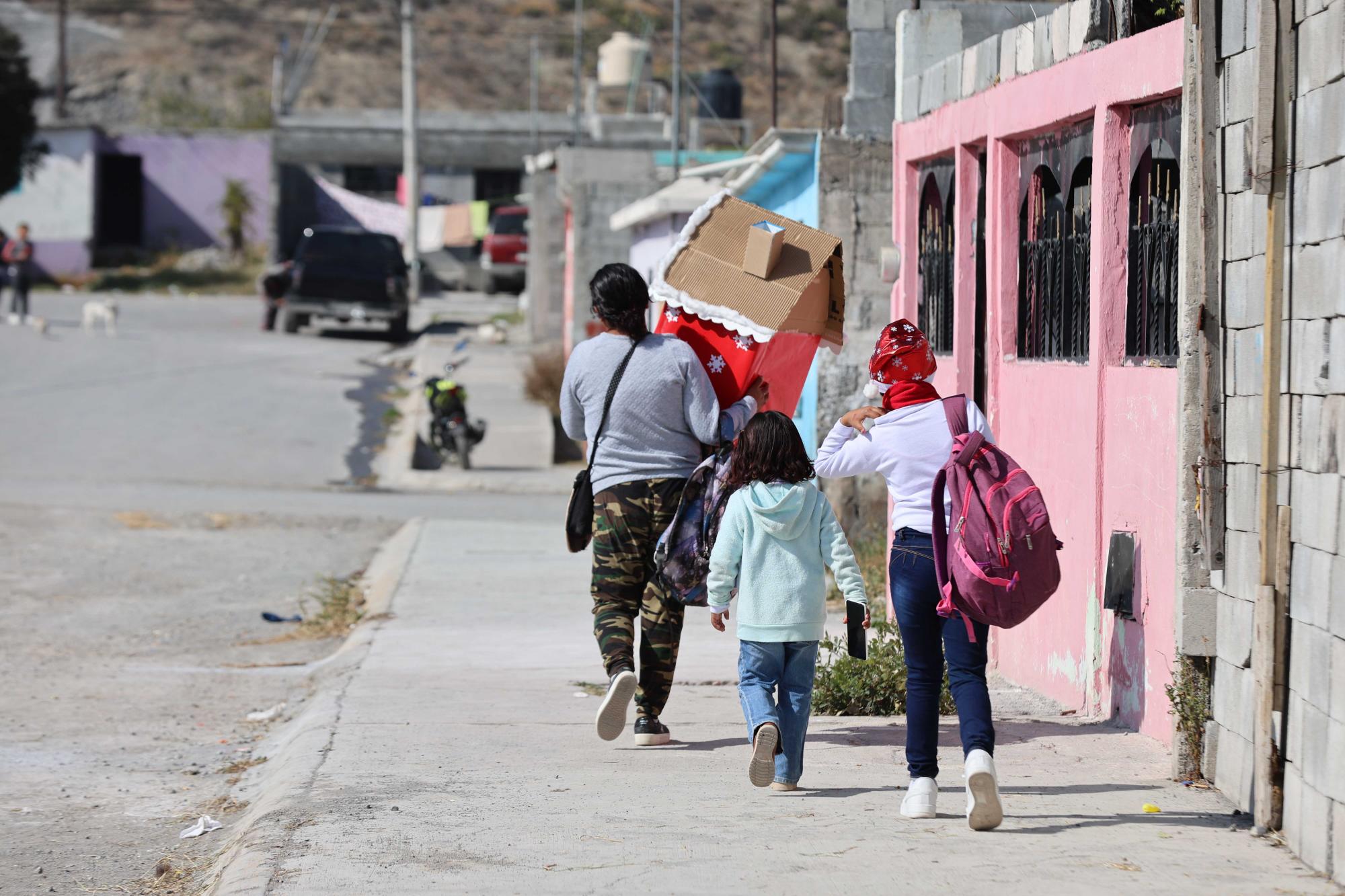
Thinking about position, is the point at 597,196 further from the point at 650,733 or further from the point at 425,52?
the point at 425,52

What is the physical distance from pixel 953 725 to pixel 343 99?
66388 mm

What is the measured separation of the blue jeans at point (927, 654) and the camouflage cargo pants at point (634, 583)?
120 centimetres

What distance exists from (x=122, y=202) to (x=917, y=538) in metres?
47.5

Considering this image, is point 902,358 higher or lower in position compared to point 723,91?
lower

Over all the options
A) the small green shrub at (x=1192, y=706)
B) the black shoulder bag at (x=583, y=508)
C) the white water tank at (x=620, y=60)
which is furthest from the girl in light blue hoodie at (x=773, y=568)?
the white water tank at (x=620, y=60)

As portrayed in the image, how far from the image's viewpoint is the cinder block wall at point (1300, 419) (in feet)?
14.2

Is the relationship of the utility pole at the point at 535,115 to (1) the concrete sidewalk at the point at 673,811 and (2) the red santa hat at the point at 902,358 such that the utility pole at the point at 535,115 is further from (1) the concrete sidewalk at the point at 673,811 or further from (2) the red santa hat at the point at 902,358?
(2) the red santa hat at the point at 902,358

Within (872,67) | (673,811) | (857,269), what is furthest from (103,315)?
(673,811)

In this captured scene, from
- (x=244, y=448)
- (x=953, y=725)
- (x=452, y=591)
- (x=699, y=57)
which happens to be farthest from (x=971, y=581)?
(x=699, y=57)

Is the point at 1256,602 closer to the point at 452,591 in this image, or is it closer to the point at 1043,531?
the point at 1043,531

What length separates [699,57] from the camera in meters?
77.6

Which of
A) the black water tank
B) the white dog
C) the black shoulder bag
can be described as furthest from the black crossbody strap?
the white dog

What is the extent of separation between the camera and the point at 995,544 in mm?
4875

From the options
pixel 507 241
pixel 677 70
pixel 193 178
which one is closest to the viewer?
pixel 677 70
